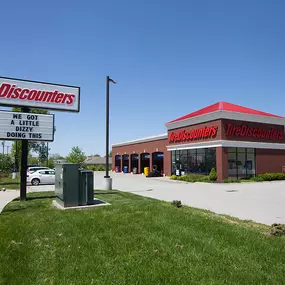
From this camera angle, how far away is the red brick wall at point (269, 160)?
2993 cm

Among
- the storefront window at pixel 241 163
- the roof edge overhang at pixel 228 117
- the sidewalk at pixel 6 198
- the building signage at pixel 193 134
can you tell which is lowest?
the sidewalk at pixel 6 198

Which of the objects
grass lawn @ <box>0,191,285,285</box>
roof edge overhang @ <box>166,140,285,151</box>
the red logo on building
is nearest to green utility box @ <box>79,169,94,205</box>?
grass lawn @ <box>0,191,285,285</box>

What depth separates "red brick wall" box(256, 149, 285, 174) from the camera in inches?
1178

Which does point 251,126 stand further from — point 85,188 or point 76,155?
point 76,155

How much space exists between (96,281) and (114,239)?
2140mm

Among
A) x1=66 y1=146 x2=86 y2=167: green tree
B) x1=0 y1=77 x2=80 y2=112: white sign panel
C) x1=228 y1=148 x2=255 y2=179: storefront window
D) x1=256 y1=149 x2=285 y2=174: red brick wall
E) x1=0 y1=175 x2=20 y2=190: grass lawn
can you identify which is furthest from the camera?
x1=66 y1=146 x2=86 y2=167: green tree

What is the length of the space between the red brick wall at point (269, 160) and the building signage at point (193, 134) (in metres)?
5.78

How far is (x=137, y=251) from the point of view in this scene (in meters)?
5.60

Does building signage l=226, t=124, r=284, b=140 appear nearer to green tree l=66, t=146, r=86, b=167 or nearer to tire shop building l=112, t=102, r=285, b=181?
tire shop building l=112, t=102, r=285, b=181

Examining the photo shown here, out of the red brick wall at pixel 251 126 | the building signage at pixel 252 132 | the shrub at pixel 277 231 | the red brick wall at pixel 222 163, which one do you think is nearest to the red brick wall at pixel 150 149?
the red brick wall at pixel 222 163

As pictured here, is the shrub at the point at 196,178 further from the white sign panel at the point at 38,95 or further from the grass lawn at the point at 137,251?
the grass lawn at the point at 137,251

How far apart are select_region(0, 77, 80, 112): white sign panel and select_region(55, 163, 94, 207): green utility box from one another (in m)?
3.83

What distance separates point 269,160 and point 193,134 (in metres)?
8.64

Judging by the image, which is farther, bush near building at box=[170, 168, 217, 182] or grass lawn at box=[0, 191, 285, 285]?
bush near building at box=[170, 168, 217, 182]
